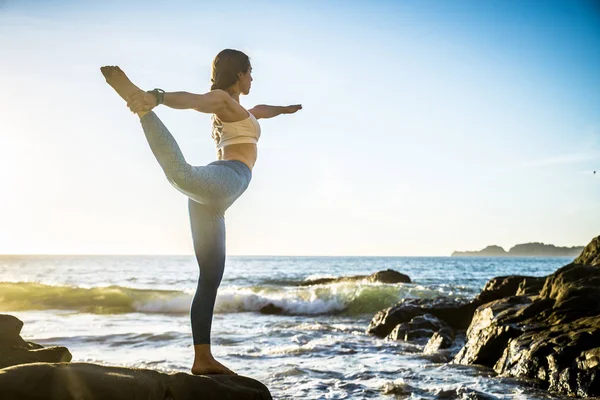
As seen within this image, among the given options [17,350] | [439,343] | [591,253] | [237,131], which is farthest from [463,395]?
[591,253]

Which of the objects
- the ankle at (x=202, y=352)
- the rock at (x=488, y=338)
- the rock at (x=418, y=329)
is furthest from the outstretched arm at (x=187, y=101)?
the rock at (x=418, y=329)

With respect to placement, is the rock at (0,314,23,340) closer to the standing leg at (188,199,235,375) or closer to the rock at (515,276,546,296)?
the standing leg at (188,199,235,375)

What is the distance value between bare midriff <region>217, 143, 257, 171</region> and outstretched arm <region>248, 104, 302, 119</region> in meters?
0.64

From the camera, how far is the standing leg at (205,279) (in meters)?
3.96

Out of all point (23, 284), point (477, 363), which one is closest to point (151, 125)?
point (477, 363)

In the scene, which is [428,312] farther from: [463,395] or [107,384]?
[107,384]

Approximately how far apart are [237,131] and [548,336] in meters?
5.92

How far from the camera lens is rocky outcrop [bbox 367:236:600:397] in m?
6.52

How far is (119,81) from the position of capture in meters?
3.16

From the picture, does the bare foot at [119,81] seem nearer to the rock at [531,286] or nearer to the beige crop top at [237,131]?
the beige crop top at [237,131]

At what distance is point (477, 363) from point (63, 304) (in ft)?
66.2

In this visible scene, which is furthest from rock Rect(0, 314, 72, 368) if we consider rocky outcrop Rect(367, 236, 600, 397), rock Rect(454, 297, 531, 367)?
rock Rect(454, 297, 531, 367)

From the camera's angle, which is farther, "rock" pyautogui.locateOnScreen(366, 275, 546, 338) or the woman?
"rock" pyautogui.locateOnScreen(366, 275, 546, 338)

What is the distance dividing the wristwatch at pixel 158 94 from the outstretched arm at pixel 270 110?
1.45 meters
